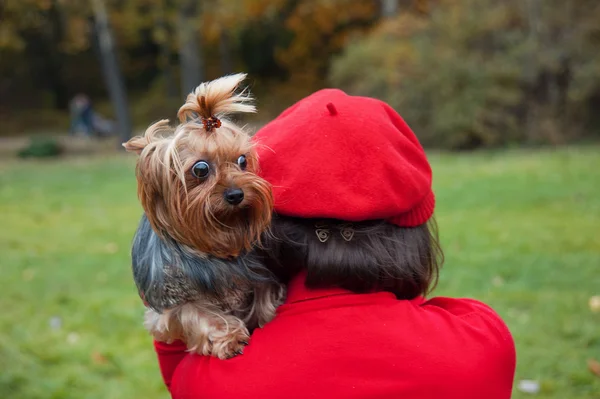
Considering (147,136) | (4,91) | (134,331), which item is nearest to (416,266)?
(147,136)

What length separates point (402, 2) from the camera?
28.2 m

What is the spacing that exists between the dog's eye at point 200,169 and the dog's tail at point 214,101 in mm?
155

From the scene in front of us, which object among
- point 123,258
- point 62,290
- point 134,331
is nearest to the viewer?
point 134,331

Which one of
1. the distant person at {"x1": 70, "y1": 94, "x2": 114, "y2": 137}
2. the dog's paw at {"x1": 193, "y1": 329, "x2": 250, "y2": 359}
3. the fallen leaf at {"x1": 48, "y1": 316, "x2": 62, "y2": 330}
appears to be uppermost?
the dog's paw at {"x1": 193, "y1": 329, "x2": 250, "y2": 359}

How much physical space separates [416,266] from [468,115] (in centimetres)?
1812

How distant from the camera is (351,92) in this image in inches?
930

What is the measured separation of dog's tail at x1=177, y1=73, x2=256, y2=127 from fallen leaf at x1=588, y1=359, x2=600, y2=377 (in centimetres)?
372

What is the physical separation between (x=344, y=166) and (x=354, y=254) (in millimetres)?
253

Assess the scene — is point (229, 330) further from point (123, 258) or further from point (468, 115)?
point (468, 115)

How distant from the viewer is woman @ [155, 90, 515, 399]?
196cm

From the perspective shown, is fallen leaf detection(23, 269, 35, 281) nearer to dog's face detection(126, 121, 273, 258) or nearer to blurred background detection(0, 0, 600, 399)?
blurred background detection(0, 0, 600, 399)

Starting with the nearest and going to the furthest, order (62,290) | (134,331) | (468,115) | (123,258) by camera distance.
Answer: (134,331)
(62,290)
(123,258)
(468,115)

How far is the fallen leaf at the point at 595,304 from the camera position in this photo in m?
6.01

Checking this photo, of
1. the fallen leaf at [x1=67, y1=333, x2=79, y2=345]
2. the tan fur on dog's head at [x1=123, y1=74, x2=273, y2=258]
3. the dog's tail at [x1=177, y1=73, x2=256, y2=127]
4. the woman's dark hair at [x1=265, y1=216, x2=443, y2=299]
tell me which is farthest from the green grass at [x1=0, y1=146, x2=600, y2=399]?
the dog's tail at [x1=177, y1=73, x2=256, y2=127]
